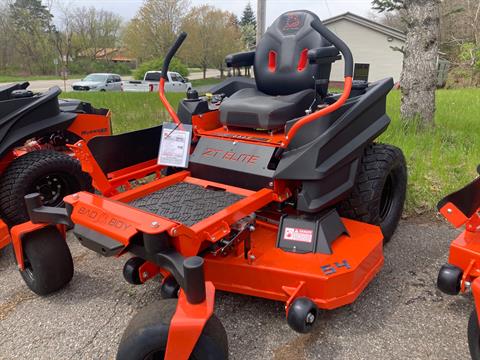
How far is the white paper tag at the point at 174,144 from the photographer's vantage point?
279 cm

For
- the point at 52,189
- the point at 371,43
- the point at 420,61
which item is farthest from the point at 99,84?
the point at 52,189

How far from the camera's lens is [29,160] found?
3.15 meters

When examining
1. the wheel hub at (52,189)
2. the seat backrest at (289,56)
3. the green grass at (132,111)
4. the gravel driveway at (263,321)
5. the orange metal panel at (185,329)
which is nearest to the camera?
the orange metal panel at (185,329)

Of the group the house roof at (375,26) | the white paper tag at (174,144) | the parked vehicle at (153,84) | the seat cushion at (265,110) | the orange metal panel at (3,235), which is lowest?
the parked vehicle at (153,84)

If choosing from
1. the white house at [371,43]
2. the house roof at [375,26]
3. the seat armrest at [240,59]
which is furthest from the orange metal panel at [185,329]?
the house roof at [375,26]

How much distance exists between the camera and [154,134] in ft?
9.46

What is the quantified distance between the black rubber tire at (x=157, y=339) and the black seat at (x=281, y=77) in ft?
4.77

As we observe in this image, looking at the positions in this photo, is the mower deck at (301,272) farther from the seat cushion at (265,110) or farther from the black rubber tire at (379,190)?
the seat cushion at (265,110)

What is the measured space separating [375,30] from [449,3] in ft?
14.3

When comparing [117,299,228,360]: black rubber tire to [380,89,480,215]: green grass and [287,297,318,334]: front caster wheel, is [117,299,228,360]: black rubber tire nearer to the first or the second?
[287,297,318,334]: front caster wheel

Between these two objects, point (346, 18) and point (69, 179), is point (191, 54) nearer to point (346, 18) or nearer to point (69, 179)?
point (346, 18)

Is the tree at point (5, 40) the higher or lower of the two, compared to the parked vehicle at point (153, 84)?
higher

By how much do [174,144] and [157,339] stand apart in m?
1.49

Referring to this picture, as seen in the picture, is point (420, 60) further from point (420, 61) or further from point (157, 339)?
point (157, 339)
